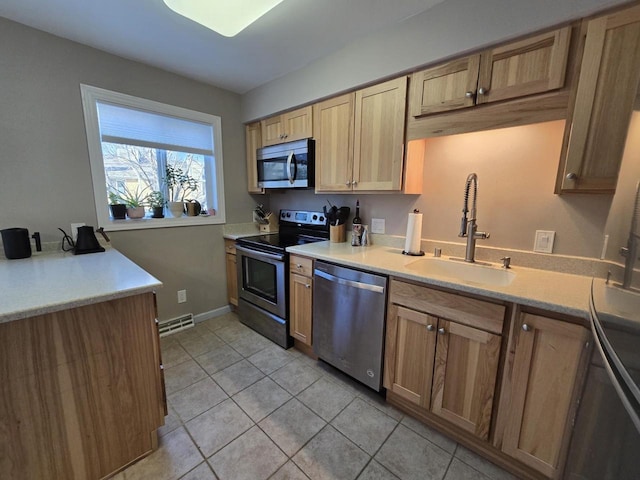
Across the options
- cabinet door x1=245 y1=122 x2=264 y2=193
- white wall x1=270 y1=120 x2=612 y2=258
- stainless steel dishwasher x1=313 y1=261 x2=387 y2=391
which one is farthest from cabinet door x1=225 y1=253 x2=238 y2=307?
white wall x1=270 y1=120 x2=612 y2=258

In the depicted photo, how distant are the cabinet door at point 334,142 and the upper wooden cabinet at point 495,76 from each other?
0.53 metres

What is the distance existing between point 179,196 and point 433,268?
2489mm

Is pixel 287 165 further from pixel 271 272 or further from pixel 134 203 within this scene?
pixel 134 203

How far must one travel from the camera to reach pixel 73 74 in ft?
6.13

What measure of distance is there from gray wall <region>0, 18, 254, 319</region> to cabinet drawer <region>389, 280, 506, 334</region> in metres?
2.21

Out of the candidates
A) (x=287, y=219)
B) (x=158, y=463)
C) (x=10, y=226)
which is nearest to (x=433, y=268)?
(x=287, y=219)

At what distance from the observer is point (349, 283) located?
168 cm

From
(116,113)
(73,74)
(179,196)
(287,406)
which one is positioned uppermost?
(73,74)

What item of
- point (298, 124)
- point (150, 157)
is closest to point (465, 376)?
point (298, 124)

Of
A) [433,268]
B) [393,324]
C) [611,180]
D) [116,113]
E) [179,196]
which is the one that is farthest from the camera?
[179,196]

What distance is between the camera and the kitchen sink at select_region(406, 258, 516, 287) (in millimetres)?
1495

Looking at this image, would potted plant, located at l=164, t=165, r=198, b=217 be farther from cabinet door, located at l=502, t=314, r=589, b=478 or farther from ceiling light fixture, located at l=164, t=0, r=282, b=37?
cabinet door, located at l=502, t=314, r=589, b=478

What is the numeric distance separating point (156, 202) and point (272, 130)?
4.42 ft

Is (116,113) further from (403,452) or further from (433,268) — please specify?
(403,452)
